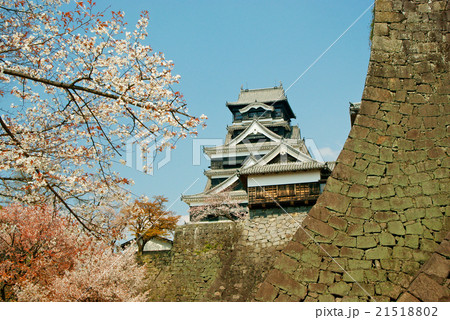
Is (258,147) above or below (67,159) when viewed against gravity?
above

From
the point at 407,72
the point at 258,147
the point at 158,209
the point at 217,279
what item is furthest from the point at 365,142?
the point at 258,147

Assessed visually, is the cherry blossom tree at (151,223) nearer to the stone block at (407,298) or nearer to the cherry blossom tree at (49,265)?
the cherry blossom tree at (49,265)

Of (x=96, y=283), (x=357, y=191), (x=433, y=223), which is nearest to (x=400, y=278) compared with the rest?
(x=433, y=223)

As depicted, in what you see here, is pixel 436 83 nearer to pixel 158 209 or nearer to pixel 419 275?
pixel 419 275

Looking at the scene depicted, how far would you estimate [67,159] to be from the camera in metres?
5.57

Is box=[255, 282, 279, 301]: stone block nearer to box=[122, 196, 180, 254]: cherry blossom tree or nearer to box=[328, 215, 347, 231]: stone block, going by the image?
box=[328, 215, 347, 231]: stone block

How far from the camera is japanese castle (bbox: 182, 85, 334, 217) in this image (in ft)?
53.7

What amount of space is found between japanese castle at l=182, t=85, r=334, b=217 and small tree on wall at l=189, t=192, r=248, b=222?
349 millimetres

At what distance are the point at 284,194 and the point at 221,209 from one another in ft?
17.9

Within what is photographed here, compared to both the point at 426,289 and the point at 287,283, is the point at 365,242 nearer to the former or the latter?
the point at 426,289

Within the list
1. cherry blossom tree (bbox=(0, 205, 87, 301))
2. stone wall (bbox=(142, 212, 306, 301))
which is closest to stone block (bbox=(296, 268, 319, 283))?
cherry blossom tree (bbox=(0, 205, 87, 301))

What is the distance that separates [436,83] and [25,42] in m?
5.88

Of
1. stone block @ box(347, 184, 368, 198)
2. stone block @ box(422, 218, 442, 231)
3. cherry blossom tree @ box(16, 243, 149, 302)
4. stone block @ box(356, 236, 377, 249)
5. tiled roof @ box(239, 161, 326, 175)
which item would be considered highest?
Answer: tiled roof @ box(239, 161, 326, 175)

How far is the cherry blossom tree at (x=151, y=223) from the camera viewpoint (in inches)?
633
